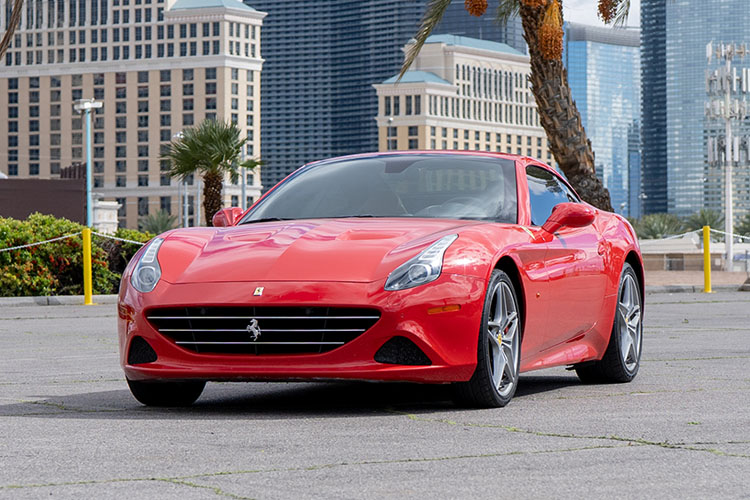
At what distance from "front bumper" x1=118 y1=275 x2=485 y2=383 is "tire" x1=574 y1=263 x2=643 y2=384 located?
1.97 m

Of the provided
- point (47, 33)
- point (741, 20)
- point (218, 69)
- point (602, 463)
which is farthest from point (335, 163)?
point (47, 33)

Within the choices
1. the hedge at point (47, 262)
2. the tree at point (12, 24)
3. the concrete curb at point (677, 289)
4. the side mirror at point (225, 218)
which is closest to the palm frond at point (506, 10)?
the concrete curb at point (677, 289)

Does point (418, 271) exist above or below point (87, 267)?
above

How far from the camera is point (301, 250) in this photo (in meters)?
6.19

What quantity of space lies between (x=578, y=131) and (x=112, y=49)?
18271 cm

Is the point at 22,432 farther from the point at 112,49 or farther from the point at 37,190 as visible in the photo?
the point at 112,49

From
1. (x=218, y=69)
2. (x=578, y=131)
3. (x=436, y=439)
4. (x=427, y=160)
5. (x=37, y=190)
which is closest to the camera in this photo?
(x=436, y=439)

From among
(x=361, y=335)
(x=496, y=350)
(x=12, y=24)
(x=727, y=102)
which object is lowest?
(x=496, y=350)

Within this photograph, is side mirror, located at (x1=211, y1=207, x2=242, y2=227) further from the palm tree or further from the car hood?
the palm tree

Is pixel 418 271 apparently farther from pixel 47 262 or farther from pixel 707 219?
pixel 707 219

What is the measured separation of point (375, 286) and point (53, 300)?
16168mm

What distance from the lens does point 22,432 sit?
554 centimetres

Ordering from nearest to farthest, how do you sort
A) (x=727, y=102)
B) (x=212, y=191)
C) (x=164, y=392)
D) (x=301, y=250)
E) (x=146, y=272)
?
(x=301, y=250) → (x=146, y=272) → (x=164, y=392) → (x=212, y=191) → (x=727, y=102)

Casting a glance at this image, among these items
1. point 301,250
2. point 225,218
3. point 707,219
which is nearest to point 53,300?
point 225,218
